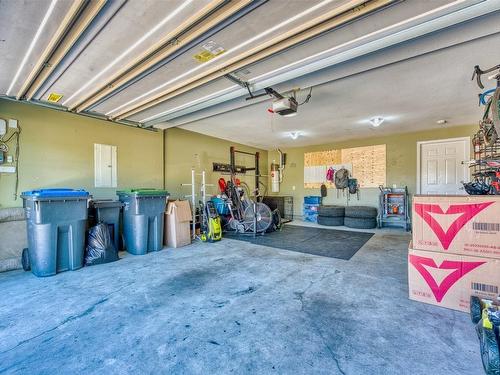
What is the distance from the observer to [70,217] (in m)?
3.12

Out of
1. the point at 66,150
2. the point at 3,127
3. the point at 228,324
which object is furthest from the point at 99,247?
the point at 228,324

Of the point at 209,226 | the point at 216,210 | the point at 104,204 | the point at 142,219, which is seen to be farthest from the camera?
the point at 216,210

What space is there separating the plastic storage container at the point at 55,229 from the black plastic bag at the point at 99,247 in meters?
0.13

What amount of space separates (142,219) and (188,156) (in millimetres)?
2443

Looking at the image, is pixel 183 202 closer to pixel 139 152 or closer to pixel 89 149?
pixel 139 152

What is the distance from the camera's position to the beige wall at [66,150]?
345 cm

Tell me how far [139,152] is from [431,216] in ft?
16.3

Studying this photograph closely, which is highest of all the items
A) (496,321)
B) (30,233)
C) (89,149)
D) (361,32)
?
(361,32)

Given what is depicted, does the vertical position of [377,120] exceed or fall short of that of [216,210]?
it exceeds it

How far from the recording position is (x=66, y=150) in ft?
12.7

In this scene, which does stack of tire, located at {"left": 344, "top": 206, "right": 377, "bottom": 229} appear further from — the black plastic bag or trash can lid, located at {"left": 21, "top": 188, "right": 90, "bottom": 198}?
trash can lid, located at {"left": 21, "top": 188, "right": 90, "bottom": 198}

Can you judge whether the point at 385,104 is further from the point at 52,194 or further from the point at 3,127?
the point at 3,127

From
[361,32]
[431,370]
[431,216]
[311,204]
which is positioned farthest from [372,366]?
[311,204]

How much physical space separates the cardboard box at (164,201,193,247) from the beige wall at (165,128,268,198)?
1143mm
